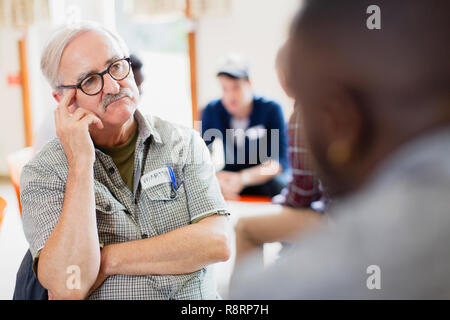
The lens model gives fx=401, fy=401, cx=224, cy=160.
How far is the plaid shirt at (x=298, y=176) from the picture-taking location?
729mm

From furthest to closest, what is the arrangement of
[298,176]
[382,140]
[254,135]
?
[254,135] → [298,176] → [382,140]

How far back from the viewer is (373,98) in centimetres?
40

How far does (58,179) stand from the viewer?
2.68 feet

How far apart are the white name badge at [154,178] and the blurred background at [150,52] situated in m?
0.13

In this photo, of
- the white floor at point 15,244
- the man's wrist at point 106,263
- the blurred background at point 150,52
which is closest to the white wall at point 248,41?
the blurred background at point 150,52

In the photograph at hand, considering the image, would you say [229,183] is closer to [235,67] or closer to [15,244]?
[235,67]

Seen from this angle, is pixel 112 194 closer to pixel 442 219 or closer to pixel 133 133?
pixel 133 133

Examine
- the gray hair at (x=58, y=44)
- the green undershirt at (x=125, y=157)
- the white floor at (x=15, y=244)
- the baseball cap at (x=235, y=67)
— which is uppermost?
the gray hair at (x=58, y=44)

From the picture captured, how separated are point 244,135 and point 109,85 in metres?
0.31

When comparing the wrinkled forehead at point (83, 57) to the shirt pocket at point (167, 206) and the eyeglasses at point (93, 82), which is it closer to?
the eyeglasses at point (93, 82)

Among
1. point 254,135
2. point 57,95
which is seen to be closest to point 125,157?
point 57,95

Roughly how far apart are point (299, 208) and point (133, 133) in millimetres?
410
